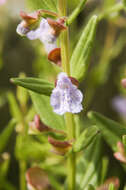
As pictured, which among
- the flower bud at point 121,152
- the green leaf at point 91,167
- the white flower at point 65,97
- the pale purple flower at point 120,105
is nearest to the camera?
the white flower at point 65,97

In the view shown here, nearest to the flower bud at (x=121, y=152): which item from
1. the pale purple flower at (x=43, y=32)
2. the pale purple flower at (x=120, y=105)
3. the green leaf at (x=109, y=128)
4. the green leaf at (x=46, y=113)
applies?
the green leaf at (x=109, y=128)

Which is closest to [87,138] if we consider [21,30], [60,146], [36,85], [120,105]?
[60,146]

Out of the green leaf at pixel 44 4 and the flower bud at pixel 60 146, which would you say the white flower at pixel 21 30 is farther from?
the flower bud at pixel 60 146

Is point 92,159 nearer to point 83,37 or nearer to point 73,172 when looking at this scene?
point 73,172

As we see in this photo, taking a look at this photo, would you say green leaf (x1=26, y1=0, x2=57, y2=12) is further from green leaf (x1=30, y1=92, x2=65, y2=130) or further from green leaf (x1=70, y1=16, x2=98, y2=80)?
green leaf (x1=30, y1=92, x2=65, y2=130)

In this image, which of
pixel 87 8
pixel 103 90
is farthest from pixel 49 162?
pixel 87 8

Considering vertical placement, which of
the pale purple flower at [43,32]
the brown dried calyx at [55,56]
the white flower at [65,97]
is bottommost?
the white flower at [65,97]

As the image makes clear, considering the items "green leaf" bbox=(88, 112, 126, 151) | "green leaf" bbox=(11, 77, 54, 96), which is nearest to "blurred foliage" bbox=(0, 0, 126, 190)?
"green leaf" bbox=(88, 112, 126, 151)
